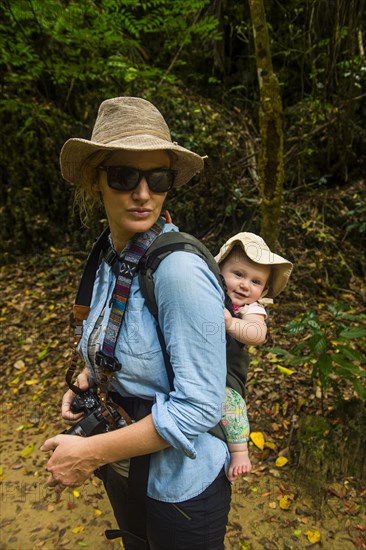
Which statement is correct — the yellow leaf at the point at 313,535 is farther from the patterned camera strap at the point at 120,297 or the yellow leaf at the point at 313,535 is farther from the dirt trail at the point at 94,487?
the patterned camera strap at the point at 120,297

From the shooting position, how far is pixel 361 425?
2.82m

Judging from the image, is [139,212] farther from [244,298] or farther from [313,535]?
[313,535]

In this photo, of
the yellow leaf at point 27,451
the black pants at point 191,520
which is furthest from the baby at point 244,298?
the yellow leaf at point 27,451

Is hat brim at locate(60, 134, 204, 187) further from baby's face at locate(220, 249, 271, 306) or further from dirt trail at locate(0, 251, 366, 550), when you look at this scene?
dirt trail at locate(0, 251, 366, 550)

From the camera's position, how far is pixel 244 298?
5.32ft

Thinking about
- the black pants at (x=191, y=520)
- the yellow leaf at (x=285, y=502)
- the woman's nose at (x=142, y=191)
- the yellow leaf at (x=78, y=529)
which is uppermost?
the woman's nose at (x=142, y=191)

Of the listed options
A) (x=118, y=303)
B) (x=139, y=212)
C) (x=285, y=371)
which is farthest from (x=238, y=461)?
(x=285, y=371)

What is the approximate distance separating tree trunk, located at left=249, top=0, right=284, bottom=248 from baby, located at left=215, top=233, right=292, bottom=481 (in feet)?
7.74

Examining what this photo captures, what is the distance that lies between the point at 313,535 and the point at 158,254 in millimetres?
2533

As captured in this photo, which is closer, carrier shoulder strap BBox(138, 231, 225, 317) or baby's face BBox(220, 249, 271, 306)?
carrier shoulder strap BBox(138, 231, 225, 317)

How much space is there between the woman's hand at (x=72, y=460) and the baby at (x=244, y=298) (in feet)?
1.84

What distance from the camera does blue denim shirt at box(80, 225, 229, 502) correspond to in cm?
106

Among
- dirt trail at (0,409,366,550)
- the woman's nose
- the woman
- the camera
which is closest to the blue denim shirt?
the woman

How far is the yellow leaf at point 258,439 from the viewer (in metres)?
3.18
